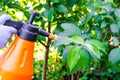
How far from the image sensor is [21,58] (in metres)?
0.69

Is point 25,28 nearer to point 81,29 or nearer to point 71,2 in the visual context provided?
point 81,29

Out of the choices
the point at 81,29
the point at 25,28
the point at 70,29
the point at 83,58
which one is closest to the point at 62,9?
the point at 81,29

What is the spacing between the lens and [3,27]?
70cm

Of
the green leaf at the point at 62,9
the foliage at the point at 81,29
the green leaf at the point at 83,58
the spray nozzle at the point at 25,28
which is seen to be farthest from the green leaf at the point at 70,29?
the green leaf at the point at 62,9

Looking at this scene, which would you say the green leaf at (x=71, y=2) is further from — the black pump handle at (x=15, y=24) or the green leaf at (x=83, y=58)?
the black pump handle at (x=15, y=24)

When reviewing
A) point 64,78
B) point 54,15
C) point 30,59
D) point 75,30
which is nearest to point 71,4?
point 54,15

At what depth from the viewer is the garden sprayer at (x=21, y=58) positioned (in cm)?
69

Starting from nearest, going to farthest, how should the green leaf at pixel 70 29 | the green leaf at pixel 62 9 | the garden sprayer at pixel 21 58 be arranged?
the garden sprayer at pixel 21 58 < the green leaf at pixel 70 29 < the green leaf at pixel 62 9

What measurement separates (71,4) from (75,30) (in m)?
0.43

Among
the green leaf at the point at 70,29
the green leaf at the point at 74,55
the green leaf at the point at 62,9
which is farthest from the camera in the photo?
the green leaf at the point at 62,9

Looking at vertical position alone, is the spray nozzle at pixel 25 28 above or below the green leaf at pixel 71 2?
above

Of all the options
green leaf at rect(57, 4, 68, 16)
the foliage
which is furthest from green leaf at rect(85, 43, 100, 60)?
green leaf at rect(57, 4, 68, 16)

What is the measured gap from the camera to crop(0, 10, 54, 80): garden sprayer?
0.69 meters

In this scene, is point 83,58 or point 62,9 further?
point 62,9
